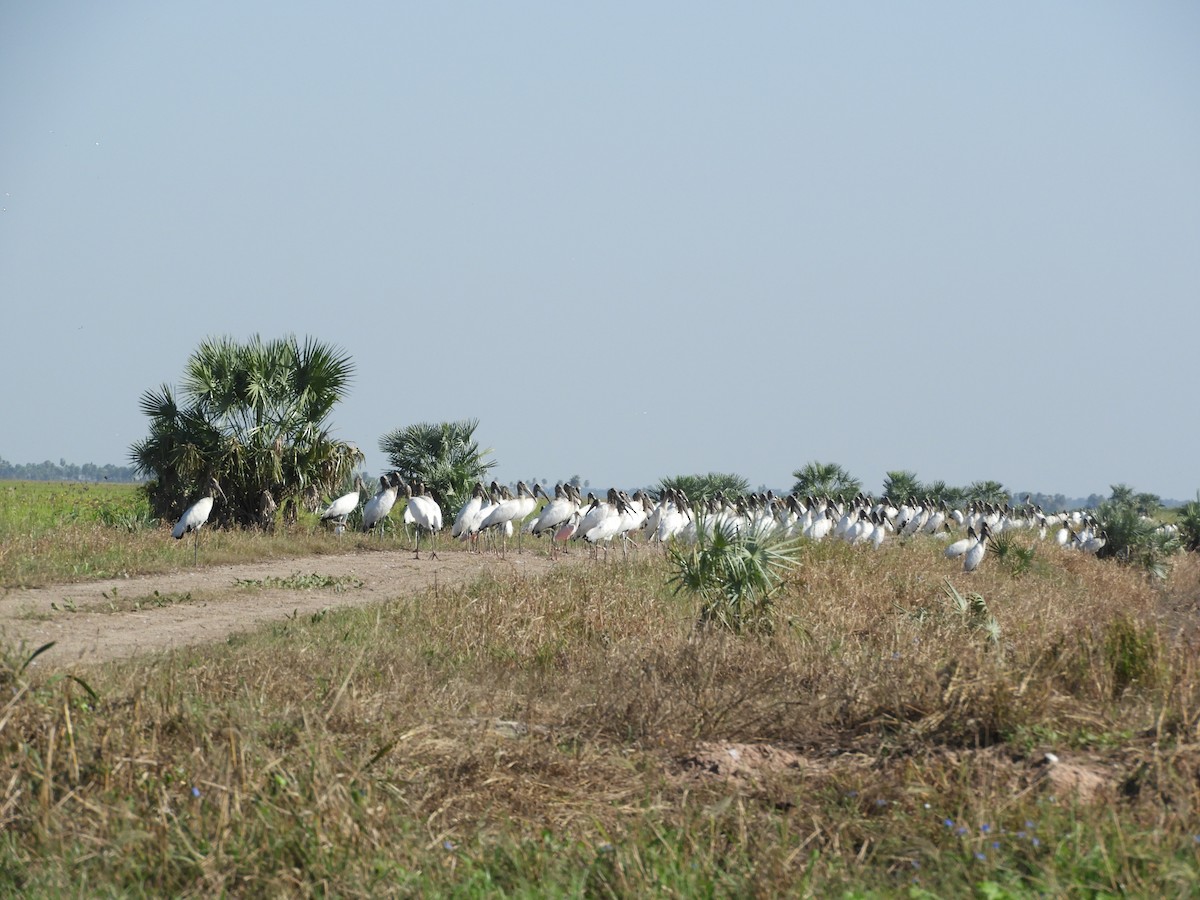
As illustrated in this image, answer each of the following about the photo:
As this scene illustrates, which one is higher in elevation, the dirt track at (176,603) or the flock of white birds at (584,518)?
the flock of white birds at (584,518)

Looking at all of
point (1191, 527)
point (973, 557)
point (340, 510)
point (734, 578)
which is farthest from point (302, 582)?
point (1191, 527)

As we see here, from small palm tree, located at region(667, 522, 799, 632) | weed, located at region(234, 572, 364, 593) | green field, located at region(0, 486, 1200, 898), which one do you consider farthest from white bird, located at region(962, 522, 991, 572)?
green field, located at region(0, 486, 1200, 898)

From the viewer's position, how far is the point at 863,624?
39.7 feet

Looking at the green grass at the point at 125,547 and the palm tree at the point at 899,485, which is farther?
the palm tree at the point at 899,485

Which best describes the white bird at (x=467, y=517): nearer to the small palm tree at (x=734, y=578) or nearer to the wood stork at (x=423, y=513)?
the wood stork at (x=423, y=513)

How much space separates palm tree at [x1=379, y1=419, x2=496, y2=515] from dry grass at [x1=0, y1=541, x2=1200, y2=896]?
18.0m

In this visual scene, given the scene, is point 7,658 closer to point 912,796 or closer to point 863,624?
point 912,796

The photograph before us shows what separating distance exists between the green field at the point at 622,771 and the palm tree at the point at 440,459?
17826 mm

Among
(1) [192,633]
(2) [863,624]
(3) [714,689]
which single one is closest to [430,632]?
(1) [192,633]

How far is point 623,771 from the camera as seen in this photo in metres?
6.94

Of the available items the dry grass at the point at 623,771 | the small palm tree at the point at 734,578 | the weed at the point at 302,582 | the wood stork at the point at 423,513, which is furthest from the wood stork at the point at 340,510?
the dry grass at the point at 623,771

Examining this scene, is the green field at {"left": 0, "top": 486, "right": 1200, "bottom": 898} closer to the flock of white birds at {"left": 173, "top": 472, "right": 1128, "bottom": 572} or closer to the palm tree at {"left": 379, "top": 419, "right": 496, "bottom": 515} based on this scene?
the flock of white birds at {"left": 173, "top": 472, "right": 1128, "bottom": 572}

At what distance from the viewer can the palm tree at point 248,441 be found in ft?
71.8

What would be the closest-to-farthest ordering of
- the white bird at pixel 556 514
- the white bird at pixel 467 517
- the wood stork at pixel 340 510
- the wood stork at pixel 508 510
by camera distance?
the wood stork at pixel 340 510 < the white bird at pixel 467 517 < the wood stork at pixel 508 510 < the white bird at pixel 556 514
